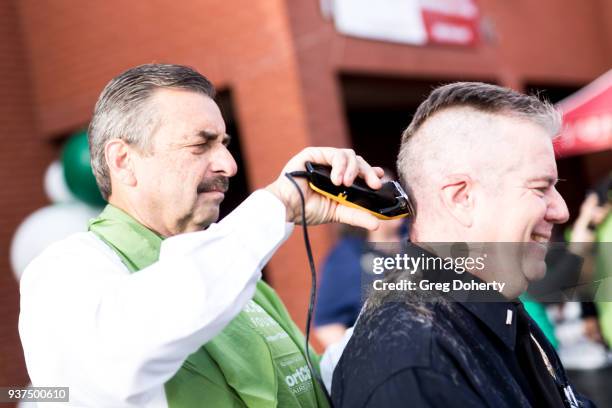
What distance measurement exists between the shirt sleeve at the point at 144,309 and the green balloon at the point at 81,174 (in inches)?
119

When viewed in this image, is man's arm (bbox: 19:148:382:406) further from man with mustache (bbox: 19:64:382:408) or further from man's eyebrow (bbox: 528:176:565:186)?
man's eyebrow (bbox: 528:176:565:186)

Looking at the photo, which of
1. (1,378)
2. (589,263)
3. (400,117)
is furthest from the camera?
(400,117)

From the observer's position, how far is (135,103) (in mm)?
1580

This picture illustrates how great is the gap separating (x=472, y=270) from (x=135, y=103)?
84 centimetres

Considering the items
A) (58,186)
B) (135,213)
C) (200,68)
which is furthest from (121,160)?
(200,68)

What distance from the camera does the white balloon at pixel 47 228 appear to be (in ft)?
13.9

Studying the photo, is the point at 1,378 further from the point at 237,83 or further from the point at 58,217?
the point at 237,83

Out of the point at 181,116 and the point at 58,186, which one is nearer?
the point at 181,116

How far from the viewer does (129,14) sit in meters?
5.55

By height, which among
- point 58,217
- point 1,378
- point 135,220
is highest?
point 135,220

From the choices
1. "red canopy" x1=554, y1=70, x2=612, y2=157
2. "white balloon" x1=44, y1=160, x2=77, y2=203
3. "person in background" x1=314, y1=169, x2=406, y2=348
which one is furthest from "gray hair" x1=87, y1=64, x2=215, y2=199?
"red canopy" x1=554, y1=70, x2=612, y2=157

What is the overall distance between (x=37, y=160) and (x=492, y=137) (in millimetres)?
5146

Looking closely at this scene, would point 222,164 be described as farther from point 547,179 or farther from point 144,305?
point 547,179

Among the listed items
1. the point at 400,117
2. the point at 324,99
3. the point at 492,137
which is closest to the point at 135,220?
the point at 492,137
